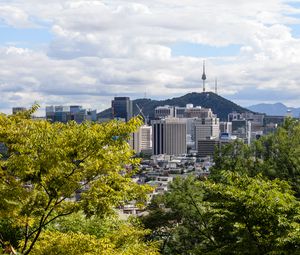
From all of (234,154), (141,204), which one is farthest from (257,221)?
(234,154)

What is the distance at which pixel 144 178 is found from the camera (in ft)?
525

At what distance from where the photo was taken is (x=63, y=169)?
417 inches

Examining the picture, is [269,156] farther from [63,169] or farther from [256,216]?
[63,169]

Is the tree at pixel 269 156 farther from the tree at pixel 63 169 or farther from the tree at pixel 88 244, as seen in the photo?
the tree at pixel 63 169

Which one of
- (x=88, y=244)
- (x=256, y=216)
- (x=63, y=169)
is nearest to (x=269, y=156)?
(x=256, y=216)

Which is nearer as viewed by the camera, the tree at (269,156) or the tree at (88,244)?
the tree at (88,244)

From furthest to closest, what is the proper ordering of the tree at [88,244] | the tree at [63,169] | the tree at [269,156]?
the tree at [269,156] < the tree at [88,244] < the tree at [63,169]

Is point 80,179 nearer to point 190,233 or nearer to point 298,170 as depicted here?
point 190,233

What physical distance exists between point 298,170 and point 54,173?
63.0 feet

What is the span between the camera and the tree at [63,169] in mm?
10406

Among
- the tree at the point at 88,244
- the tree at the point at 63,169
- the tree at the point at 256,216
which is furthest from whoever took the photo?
the tree at the point at 256,216

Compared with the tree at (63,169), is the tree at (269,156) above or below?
below

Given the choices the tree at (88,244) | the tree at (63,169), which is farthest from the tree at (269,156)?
the tree at (63,169)

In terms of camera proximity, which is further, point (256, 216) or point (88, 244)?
point (256, 216)
